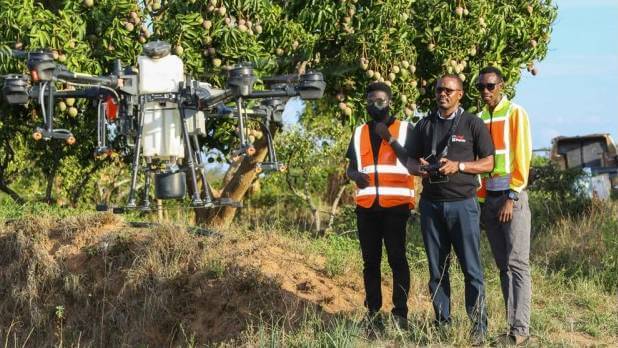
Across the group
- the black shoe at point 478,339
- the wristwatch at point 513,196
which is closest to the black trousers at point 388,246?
the black shoe at point 478,339

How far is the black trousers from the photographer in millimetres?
8195

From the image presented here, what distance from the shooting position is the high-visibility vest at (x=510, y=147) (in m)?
7.58

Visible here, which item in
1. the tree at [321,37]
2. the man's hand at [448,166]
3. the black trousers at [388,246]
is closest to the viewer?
the man's hand at [448,166]

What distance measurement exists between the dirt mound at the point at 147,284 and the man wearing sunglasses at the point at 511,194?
2.18 m

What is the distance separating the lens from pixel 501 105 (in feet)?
25.3

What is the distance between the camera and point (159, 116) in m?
8.91

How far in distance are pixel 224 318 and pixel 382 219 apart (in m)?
2.50

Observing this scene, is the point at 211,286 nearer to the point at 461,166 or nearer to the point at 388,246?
the point at 388,246

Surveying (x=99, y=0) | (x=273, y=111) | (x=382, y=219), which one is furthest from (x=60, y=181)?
(x=382, y=219)

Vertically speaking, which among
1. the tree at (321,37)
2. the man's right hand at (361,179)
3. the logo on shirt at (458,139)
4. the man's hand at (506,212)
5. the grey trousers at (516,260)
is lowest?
the grey trousers at (516,260)

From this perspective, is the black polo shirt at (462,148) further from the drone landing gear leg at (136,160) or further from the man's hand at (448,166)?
the drone landing gear leg at (136,160)

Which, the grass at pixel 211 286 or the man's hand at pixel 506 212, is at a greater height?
the man's hand at pixel 506 212

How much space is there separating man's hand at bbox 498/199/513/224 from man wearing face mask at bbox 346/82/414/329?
2.68 ft

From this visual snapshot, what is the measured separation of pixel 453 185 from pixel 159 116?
106 inches
